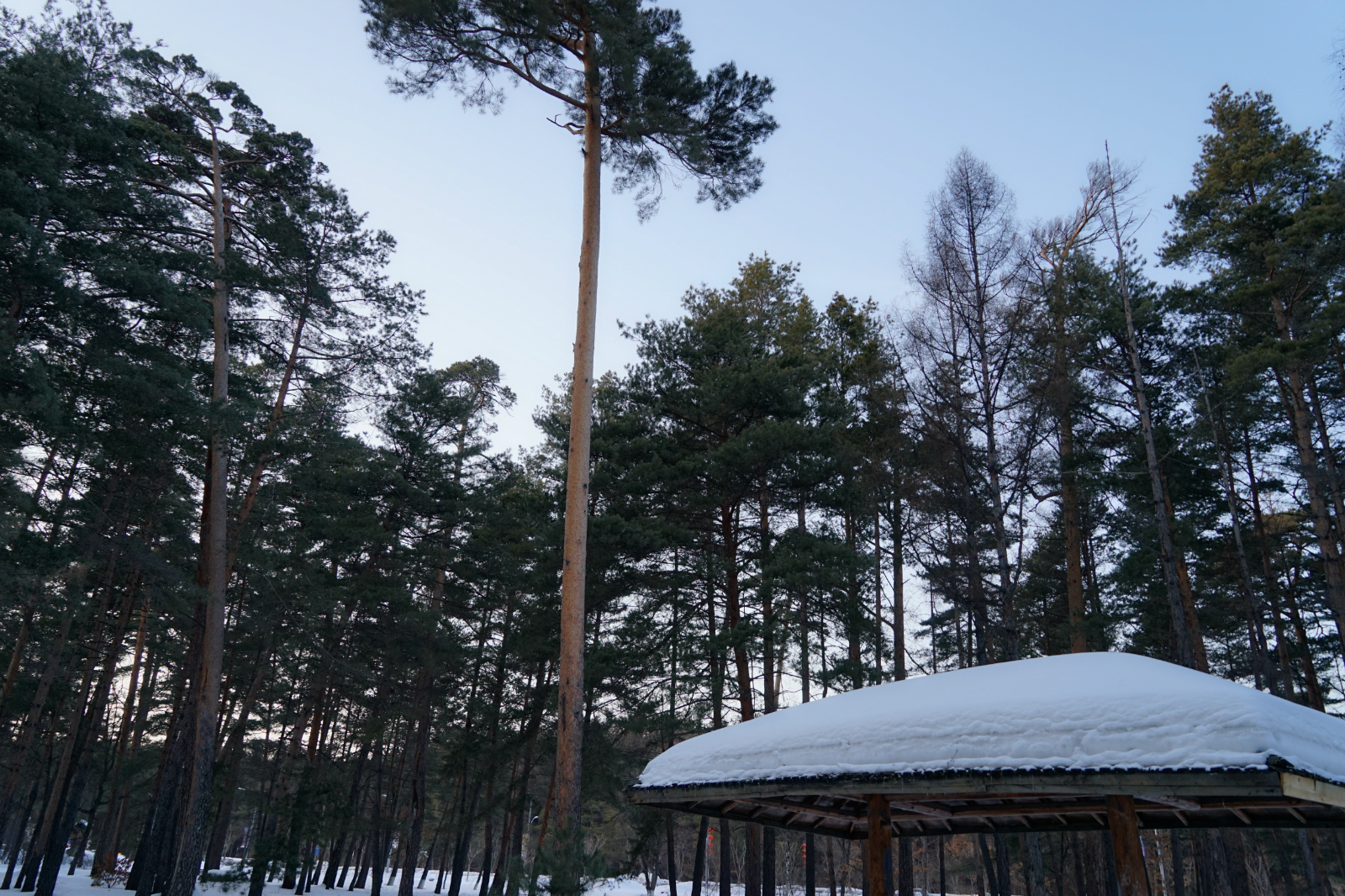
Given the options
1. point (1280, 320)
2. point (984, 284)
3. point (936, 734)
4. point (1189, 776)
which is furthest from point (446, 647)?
point (1280, 320)

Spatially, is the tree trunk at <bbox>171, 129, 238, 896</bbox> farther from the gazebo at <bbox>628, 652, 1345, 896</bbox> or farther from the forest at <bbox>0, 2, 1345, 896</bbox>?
the gazebo at <bbox>628, 652, 1345, 896</bbox>

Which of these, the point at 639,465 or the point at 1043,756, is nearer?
the point at 1043,756

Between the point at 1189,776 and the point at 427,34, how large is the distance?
1238cm

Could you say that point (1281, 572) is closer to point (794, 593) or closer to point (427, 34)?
point (794, 593)

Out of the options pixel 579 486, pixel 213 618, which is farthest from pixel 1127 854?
pixel 213 618

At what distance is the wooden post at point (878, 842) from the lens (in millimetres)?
5699

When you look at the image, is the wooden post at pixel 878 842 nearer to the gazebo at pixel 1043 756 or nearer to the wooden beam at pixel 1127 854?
the gazebo at pixel 1043 756

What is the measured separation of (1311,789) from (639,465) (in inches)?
485

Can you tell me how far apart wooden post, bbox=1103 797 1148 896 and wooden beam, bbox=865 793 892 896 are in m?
1.52

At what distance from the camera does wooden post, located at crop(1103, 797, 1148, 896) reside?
4695 millimetres

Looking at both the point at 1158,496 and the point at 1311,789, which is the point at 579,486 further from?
the point at 1158,496

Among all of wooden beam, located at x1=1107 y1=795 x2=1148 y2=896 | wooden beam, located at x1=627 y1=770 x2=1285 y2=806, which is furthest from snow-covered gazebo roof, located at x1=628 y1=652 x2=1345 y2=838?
wooden beam, located at x1=1107 y1=795 x2=1148 y2=896

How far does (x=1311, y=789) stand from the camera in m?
3.73

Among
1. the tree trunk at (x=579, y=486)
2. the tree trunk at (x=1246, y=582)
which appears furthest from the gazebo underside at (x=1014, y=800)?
the tree trunk at (x=1246, y=582)
